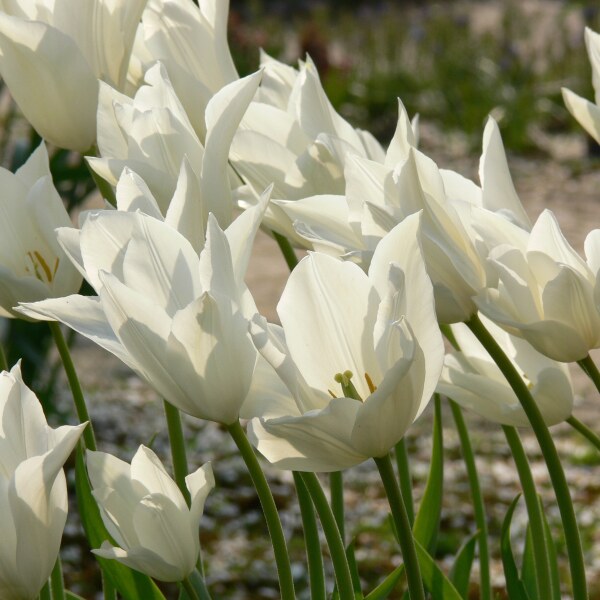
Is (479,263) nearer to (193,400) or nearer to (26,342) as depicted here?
(193,400)

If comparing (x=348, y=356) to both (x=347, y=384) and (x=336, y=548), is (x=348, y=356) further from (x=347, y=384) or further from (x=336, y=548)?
(x=336, y=548)

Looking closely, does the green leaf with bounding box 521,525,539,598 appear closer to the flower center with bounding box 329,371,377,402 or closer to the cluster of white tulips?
the cluster of white tulips

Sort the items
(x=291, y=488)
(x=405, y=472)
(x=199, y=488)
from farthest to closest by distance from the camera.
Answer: (x=291, y=488) < (x=405, y=472) < (x=199, y=488)

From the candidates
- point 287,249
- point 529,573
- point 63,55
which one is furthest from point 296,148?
point 529,573

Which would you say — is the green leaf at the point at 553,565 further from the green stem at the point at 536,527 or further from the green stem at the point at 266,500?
the green stem at the point at 266,500

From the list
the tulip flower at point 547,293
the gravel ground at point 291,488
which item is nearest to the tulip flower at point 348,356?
the tulip flower at point 547,293

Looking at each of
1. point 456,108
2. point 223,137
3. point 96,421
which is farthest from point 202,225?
point 456,108
